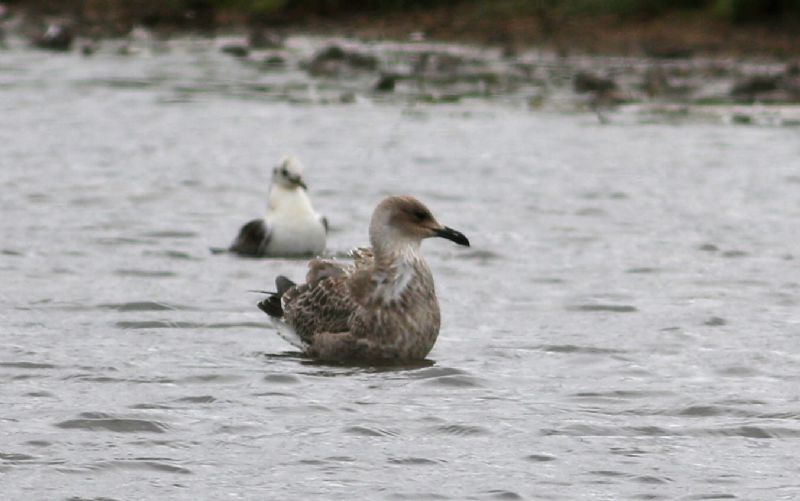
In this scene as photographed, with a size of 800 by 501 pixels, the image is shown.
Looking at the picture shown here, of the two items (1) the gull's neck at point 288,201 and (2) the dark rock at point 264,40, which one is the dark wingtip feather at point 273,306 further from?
(2) the dark rock at point 264,40

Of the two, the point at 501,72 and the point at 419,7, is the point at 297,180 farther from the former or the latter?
the point at 419,7

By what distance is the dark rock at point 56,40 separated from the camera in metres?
38.5

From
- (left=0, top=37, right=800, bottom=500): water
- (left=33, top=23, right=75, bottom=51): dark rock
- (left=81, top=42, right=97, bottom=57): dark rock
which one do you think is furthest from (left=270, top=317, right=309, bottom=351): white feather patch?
(left=33, top=23, right=75, bottom=51): dark rock

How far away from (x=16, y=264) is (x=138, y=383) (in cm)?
487

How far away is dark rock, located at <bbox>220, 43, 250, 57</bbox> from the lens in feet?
121

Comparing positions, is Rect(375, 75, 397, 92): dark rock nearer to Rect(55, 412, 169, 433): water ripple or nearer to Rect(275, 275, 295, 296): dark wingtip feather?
Rect(275, 275, 295, 296): dark wingtip feather

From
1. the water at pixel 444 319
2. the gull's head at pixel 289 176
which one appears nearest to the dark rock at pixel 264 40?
the water at pixel 444 319

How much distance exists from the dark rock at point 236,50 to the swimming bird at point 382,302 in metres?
25.6

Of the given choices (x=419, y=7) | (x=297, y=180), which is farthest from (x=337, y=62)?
(x=297, y=180)

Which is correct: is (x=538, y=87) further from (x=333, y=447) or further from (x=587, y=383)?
(x=333, y=447)

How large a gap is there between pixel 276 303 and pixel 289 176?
3.86m

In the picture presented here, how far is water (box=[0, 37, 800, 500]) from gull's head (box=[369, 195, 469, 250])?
2.83 feet

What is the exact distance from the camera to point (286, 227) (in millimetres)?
15703

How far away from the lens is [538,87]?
30234 mm
